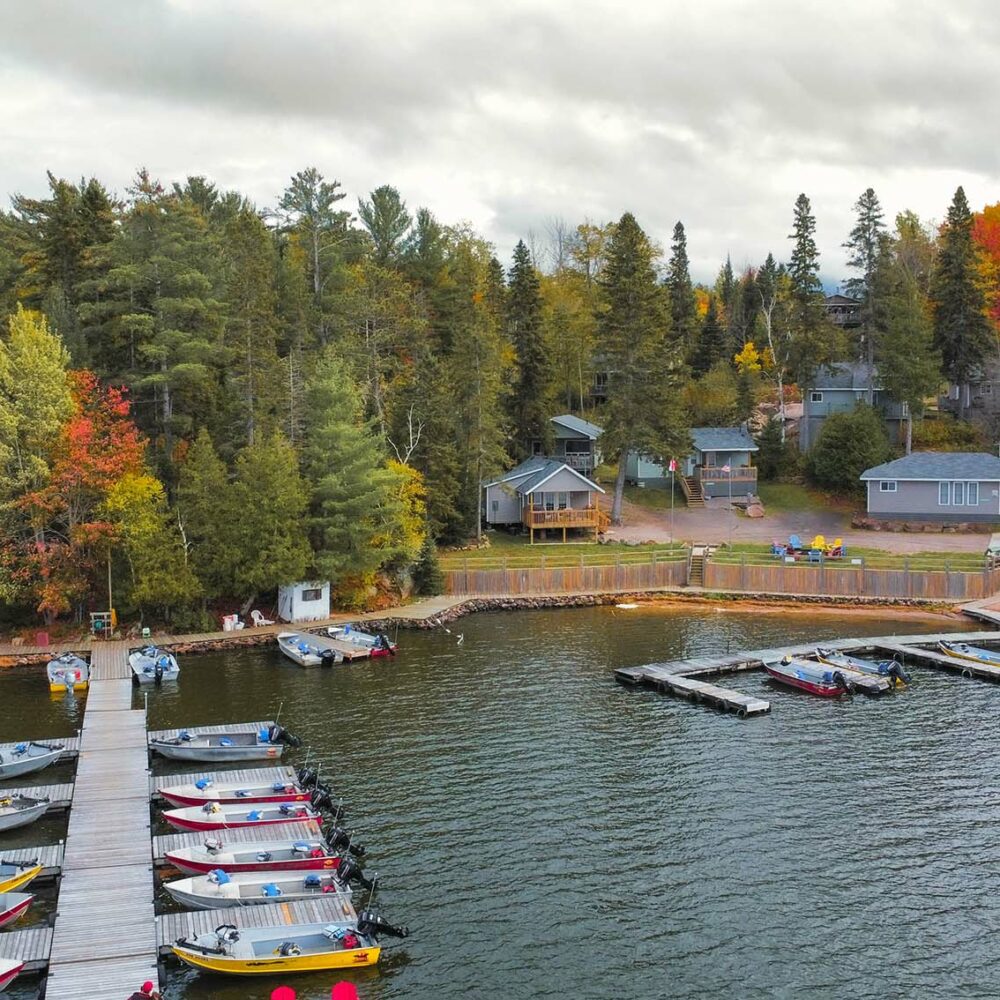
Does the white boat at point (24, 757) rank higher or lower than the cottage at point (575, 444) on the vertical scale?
lower

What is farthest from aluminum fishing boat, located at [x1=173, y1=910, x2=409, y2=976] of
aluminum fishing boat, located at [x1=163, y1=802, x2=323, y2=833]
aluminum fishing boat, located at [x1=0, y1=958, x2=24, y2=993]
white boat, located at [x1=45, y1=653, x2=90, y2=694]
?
white boat, located at [x1=45, y1=653, x2=90, y2=694]

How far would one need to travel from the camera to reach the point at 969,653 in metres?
46.0

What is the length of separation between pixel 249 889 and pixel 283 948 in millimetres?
3070

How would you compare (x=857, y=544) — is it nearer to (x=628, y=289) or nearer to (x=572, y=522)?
(x=572, y=522)

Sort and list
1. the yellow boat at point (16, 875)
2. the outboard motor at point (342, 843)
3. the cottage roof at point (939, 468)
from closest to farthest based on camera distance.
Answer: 1. the yellow boat at point (16, 875)
2. the outboard motor at point (342, 843)
3. the cottage roof at point (939, 468)

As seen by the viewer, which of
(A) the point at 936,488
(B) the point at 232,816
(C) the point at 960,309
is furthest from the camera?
(C) the point at 960,309

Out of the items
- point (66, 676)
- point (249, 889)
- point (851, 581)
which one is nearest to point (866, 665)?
point (851, 581)

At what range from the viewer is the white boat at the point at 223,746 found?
3434 cm

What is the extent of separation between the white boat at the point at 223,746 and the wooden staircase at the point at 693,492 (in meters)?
50.9

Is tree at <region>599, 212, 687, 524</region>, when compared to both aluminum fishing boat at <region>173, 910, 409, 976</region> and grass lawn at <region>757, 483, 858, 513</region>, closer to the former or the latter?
grass lawn at <region>757, 483, 858, 513</region>

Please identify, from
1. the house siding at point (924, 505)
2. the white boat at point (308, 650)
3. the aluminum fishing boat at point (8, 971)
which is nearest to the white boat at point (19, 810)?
the aluminum fishing boat at point (8, 971)

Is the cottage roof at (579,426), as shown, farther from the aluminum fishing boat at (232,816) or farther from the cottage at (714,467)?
the aluminum fishing boat at (232,816)

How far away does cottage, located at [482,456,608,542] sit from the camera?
70.1 metres

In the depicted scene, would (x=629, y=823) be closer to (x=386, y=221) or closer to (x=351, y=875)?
(x=351, y=875)
